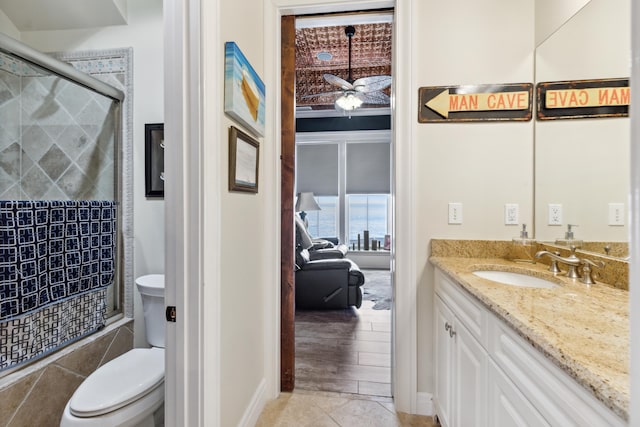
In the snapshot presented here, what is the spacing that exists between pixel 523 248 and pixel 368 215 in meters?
4.49

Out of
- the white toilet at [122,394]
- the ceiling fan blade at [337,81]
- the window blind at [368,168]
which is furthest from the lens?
the window blind at [368,168]

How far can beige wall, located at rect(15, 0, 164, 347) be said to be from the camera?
2238mm

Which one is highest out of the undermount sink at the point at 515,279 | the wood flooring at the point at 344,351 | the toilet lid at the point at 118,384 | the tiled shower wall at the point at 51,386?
the undermount sink at the point at 515,279

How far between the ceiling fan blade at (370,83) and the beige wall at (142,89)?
2.04 metres

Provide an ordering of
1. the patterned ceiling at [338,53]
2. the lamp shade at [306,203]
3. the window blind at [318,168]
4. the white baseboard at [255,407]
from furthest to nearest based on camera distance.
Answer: the window blind at [318,168], the lamp shade at [306,203], the patterned ceiling at [338,53], the white baseboard at [255,407]

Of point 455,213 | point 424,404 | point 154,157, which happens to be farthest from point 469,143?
point 154,157

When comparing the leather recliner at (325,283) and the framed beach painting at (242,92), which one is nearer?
Result: the framed beach painting at (242,92)

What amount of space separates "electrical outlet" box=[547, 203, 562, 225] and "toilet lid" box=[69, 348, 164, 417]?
221cm

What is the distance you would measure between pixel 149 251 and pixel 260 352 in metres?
1.08

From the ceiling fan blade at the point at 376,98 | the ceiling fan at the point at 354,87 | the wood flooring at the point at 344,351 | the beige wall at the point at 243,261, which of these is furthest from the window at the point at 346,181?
the beige wall at the point at 243,261

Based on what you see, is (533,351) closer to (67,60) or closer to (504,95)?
(504,95)

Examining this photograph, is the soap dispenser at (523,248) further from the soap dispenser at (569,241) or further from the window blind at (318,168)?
the window blind at (318,168)

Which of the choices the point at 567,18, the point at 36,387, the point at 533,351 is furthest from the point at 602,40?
the point at 36,387

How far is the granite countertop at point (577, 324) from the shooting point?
0.60 metres
